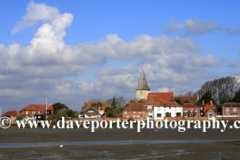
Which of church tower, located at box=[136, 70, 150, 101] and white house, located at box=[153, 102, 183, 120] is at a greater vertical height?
church tower, located at box=[136, 70, 150, 101]

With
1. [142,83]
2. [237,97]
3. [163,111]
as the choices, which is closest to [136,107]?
[163,111]

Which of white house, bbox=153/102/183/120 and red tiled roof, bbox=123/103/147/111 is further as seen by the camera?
white house, bbox=153/102/183/120

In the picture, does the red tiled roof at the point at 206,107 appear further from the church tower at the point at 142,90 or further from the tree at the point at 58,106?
the tree at the point at 58,106

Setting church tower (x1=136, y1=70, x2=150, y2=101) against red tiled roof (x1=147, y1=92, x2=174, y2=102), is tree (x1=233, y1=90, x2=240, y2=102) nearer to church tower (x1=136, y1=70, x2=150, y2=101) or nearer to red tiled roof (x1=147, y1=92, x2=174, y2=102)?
red tiled roof (x1=147, y1=92, x2=174, y2=102)

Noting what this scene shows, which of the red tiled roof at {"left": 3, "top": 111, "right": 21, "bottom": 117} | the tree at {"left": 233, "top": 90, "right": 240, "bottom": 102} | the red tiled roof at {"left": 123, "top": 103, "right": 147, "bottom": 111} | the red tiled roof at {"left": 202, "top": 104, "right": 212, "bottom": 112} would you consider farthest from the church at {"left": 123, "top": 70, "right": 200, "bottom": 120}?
the red tiled roof at {"left": 3, "top": 111, "right": 21, "bottom": 117}

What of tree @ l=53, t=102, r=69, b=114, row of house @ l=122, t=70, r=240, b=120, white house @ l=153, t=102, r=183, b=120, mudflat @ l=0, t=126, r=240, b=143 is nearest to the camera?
mudflat @ l=0, t=126, r=240, b=143

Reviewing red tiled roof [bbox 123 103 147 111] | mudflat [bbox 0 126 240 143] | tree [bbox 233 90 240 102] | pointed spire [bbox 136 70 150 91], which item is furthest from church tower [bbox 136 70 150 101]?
mudflat [bbox 0 126 240 143]

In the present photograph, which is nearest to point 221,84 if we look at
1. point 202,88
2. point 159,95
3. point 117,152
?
point 202,88

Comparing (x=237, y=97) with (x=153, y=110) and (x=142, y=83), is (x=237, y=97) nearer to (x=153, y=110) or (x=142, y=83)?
(x=153, y=110)

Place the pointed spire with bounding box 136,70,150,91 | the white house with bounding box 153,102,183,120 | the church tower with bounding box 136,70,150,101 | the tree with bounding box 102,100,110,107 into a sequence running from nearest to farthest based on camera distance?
the white house with bounding box 153,102,183,120
the church tower with bounding box 136,70,150,101
the pointed spire with bounding box 136,70,150,91
the tree with bounding box 102,100,110,107

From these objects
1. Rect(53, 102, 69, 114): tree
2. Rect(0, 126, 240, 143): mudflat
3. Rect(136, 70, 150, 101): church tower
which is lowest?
Rect(0, 126, 240, 143): mudflat

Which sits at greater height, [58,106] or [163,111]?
[58,106]

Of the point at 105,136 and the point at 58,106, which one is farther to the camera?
the point at 58,106

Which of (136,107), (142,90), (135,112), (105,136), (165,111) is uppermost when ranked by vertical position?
(142,90)
